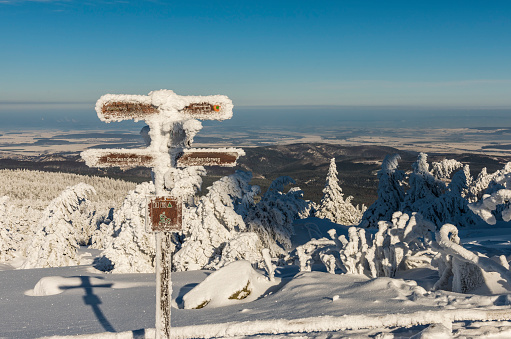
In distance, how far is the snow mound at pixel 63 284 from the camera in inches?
361

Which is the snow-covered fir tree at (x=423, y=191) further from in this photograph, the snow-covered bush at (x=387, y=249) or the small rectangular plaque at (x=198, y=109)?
the small rectangular plaque at (x=198, y=109)

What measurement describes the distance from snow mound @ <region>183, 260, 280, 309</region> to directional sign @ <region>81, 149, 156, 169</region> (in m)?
3.81

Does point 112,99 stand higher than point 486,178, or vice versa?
point 112,99

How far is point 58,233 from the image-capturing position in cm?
2175

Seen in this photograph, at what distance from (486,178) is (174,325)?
3796 centimetres

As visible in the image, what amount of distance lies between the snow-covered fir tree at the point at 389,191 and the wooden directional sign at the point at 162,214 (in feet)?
90.7

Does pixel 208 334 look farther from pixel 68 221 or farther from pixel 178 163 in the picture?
pixel 68 221

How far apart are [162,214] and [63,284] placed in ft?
20.4

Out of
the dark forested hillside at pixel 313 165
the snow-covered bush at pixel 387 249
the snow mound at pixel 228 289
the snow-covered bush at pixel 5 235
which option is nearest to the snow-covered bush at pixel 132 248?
the snow mound at pixel 228 289

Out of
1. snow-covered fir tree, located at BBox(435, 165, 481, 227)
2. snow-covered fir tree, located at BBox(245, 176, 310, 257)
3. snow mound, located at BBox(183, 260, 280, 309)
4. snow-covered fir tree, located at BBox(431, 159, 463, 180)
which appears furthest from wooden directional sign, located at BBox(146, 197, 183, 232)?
snow-covered fir tree, located at BBox(431, 159, 463, 180)

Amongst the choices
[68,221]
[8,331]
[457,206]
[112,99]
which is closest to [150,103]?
[112,99]

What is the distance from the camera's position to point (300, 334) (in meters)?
5.37

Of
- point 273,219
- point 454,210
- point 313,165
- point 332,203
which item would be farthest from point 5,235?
point 313,165

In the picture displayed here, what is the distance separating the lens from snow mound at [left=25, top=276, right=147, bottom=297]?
9.18m
